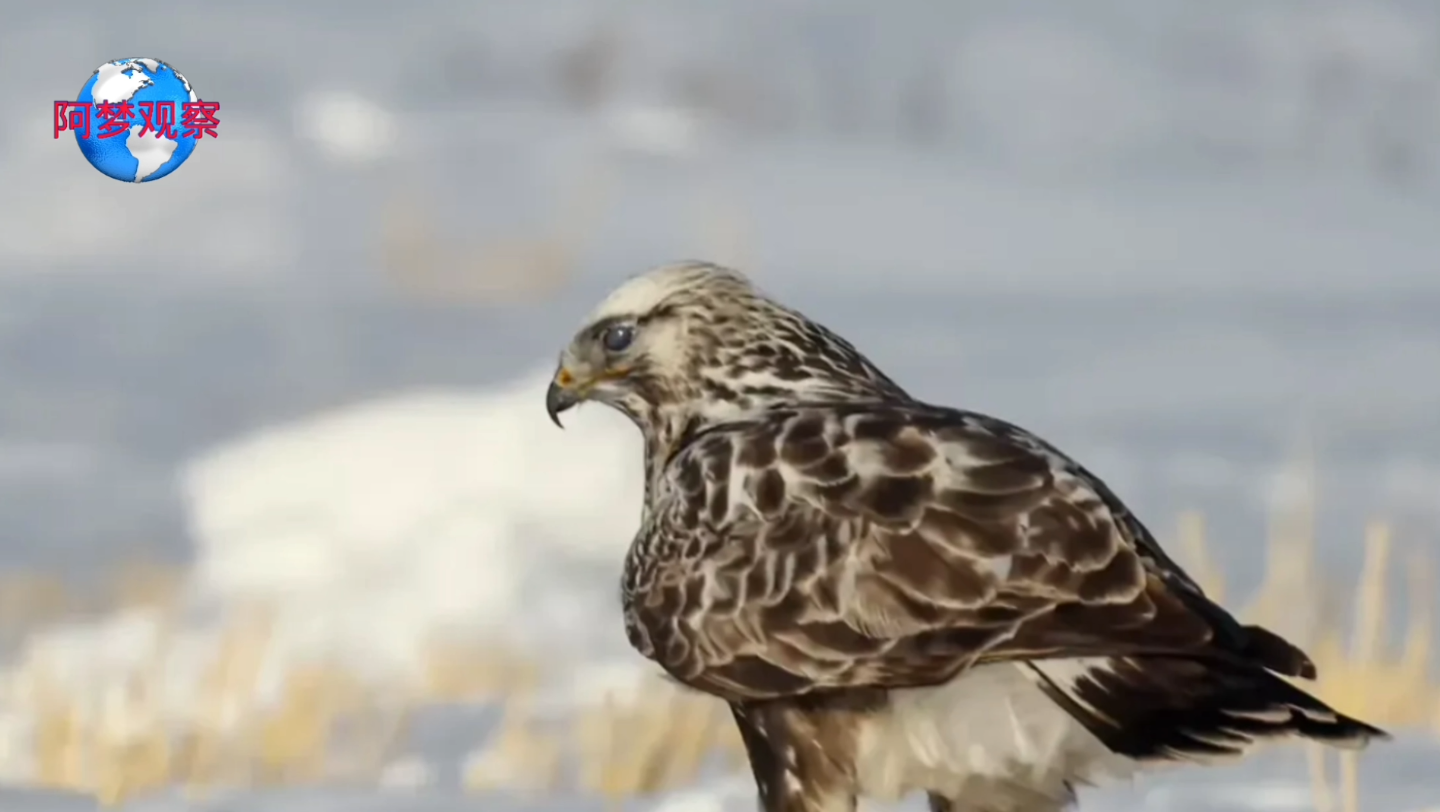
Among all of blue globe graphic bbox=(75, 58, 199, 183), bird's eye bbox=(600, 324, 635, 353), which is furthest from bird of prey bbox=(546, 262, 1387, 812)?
blue globe graphic bbox=(75, 58, 199, 183)

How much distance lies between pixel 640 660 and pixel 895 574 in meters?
4.94

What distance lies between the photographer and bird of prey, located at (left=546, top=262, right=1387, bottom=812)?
4.52 m

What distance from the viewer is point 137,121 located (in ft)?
41.2

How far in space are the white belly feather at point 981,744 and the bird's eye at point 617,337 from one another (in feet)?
3.82

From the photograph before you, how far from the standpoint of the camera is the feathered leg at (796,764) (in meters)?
4.80

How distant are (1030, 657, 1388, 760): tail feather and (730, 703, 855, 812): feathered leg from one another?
1.57ft

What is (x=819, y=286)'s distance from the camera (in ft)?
58.9

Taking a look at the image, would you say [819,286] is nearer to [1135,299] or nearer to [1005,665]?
[1135,299]

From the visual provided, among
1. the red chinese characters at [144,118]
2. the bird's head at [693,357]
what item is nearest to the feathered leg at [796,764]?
the bird's head at [693,357]

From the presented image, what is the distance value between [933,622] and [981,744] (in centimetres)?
25

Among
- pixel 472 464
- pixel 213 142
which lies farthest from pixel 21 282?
pixel 472 464

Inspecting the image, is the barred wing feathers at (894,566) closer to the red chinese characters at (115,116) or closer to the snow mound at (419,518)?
the snow mound at (419,518)

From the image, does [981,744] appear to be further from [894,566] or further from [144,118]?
[144,118]

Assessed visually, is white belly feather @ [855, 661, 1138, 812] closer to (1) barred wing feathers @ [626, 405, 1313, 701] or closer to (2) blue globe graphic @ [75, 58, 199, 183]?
(1) barred wing feathers @ [626, 405, 1313, 701]
